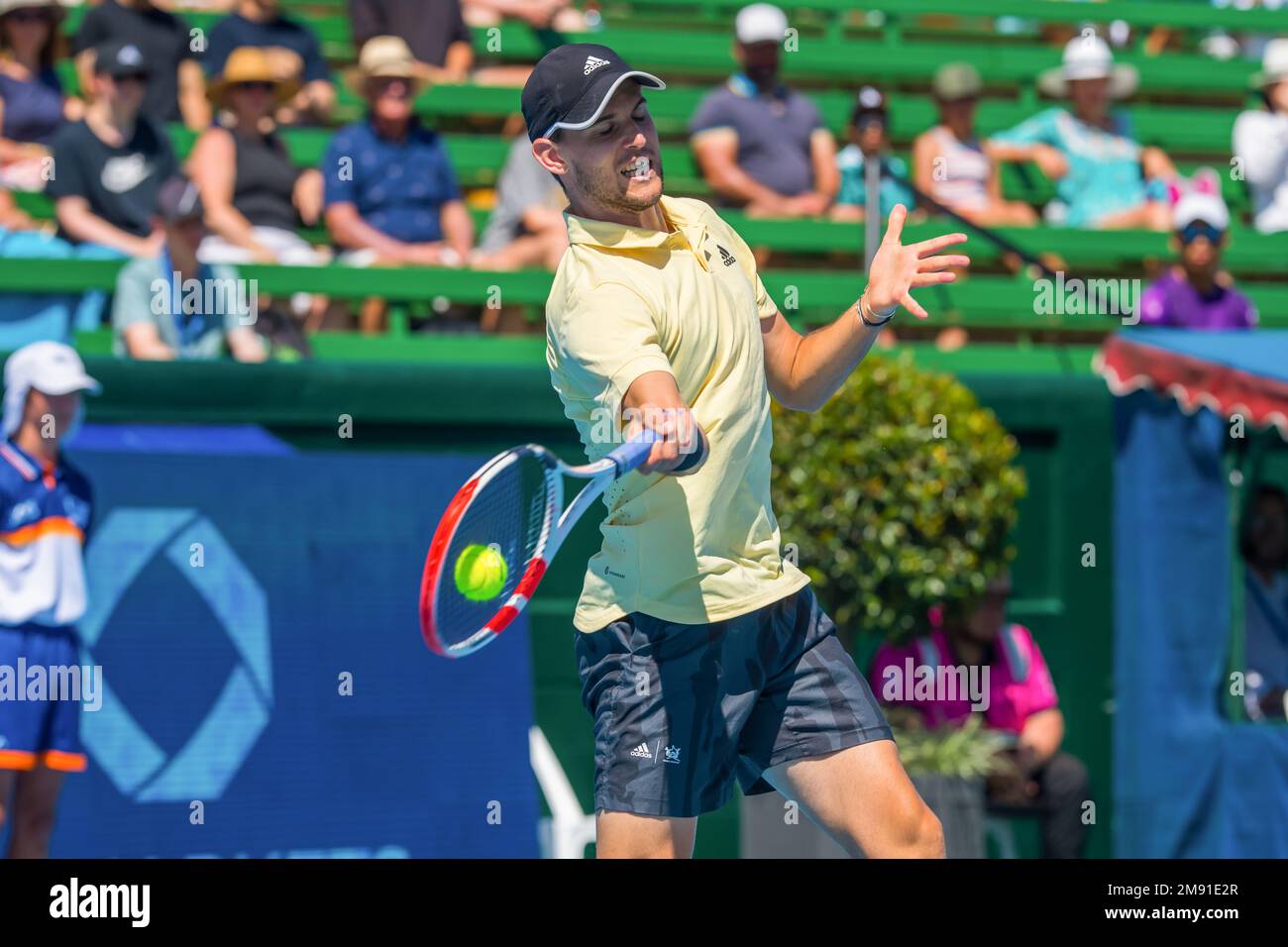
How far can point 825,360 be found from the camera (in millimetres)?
4008

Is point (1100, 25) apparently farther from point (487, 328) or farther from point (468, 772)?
point (468, 772)

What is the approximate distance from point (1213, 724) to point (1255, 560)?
727 millimetres

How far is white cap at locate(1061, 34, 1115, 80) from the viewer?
9.52 meters

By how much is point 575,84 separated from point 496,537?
88 centimetres

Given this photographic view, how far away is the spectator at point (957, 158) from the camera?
9023mm

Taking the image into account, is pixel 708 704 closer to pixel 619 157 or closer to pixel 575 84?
pixel 619 157

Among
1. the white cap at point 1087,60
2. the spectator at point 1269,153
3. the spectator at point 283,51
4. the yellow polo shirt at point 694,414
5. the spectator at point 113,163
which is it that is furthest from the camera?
the spectator at point 1269,153

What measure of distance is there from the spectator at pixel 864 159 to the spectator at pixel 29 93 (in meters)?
3.27

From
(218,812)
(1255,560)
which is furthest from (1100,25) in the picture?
(218,812)

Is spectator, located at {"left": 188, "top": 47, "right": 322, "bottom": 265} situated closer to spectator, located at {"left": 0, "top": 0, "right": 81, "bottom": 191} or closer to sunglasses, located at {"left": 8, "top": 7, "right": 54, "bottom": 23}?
spectator, located at {"left": 0, "top": 0, "right": 81, "bottom": 191}

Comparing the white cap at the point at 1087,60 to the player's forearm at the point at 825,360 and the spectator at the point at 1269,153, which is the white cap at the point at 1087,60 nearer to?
the spectator at the point at 1269,153

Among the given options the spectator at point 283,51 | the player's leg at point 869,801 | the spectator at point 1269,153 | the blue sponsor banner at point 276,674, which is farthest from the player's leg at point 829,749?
the spectator at point 1269,153

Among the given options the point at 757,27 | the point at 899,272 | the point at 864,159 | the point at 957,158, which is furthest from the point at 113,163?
the point at 899,272

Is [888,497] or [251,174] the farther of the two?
[251,174]
